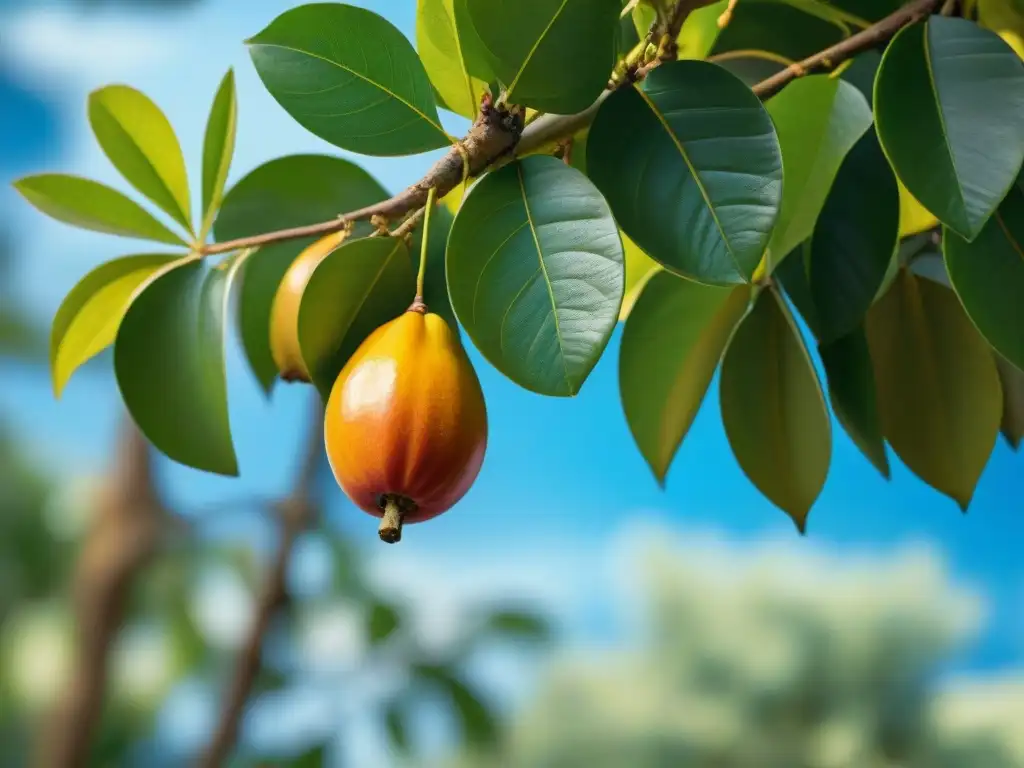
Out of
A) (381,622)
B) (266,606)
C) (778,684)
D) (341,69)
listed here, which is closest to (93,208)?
(341,69)

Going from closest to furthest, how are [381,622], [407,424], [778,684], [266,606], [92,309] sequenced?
[407,424]
[92,309]
[266,606]
[381,622]
[778,684]

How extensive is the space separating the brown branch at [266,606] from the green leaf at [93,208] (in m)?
1.18

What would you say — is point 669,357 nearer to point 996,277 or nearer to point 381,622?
point 996,277

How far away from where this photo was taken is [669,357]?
16.3 inches

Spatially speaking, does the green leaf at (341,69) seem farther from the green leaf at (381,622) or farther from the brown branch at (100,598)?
the brown branch at (100,598)

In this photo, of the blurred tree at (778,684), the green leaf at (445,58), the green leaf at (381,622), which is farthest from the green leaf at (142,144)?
the blurred tree at (778,684)

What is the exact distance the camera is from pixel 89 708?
6.21 feet

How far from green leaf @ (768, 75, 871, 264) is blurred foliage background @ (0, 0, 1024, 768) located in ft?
4.89

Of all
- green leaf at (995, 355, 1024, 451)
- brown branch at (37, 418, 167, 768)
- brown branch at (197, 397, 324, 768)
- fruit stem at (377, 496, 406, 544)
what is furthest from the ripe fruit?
brown branch at (37, 418, 167, 768)

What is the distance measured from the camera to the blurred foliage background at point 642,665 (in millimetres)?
1854

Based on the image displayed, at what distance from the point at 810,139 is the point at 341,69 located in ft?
0.48

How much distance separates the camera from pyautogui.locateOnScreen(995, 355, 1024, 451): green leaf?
0.42 metres

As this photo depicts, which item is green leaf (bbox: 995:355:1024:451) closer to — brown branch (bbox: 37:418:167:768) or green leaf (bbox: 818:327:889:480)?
green leaf (bbox: 818:327:889:480)

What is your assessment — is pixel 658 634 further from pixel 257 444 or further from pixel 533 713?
pixel 257 444
